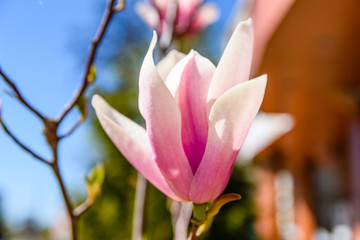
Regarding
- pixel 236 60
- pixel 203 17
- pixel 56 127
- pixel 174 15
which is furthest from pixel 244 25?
pixel 203 17

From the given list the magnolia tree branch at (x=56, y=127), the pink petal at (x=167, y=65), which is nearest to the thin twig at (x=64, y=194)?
the magnolia tree branch at (x=56, y=127)

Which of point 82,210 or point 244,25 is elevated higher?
point 244,25

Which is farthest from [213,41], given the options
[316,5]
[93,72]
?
[93,72]

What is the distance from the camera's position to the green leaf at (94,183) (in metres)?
0.39

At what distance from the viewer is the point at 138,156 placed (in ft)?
1.03

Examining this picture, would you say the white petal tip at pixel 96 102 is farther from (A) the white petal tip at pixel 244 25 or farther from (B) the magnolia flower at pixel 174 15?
(B) the magnolia flower at pixel 174 15

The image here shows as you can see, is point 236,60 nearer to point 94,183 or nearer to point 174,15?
point 94,183

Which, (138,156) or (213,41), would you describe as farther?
(213,41)

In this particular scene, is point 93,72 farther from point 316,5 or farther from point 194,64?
point 316,5

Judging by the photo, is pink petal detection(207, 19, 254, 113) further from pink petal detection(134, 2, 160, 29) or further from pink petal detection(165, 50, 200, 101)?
pink petal detection(134, 2, 160, 29)

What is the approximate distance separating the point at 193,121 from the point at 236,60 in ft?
0.17

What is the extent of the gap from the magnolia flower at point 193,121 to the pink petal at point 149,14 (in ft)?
1.06

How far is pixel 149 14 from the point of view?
669mm

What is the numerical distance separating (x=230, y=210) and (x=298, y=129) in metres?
1.25
